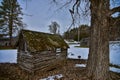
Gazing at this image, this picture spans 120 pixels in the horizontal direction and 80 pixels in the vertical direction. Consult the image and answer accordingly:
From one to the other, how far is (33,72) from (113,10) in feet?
20.1

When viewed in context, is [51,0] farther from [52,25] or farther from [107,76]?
[52,25]

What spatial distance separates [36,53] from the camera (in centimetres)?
870

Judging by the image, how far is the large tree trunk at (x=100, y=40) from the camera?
585cm

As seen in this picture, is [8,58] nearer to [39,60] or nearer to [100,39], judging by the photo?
[39,60]

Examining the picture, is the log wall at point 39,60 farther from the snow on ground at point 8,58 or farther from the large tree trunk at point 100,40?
the large tree trunk at point 100,40

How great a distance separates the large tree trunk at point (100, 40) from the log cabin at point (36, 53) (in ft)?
13.6

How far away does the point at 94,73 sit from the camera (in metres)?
6.00

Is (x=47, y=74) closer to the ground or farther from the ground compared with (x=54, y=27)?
closer to the ground

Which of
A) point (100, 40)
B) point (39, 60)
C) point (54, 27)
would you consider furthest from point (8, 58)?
Result: point (54, 27)

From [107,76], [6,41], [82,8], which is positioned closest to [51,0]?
[82,8]

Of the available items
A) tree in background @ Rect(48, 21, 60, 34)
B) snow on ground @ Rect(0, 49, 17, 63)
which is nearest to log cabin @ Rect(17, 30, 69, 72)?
snow on ground @ Rect(0, 49, 17, 63)

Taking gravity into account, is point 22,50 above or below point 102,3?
below

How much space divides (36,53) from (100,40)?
465 cm

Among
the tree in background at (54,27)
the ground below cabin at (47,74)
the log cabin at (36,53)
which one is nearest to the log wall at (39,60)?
the log cabin at (36,53)
